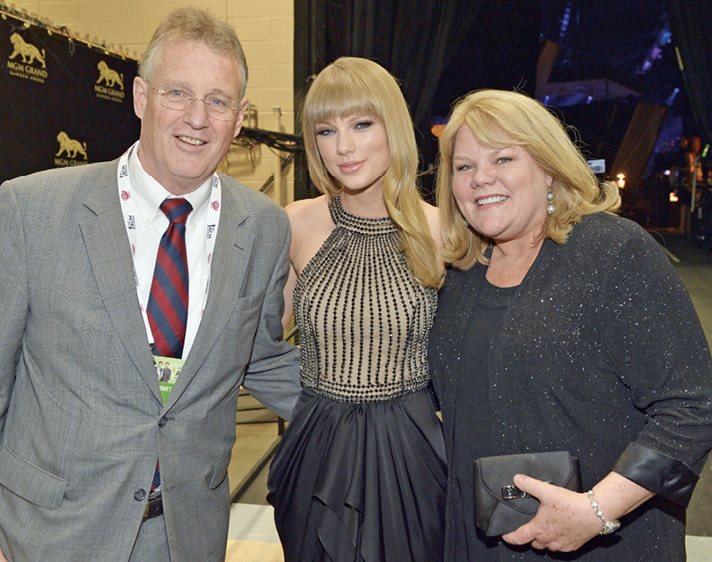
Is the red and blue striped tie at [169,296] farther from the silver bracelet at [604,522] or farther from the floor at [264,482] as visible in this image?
the floor at [264,482]

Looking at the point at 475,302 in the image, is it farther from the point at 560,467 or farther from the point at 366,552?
the point at 366,552

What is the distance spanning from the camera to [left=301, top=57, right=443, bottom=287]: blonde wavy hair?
1940 mm

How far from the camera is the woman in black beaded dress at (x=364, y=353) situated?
1793 mm

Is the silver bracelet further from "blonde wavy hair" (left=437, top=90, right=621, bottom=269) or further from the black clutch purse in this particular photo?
"blonde wavy hair" (left=437, top=90, right=621, bottom=269)

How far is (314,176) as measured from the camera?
2.18m

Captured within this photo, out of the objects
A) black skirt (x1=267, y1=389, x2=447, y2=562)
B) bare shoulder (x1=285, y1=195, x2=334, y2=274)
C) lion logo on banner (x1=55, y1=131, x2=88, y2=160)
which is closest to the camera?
black skirt (x1=267, y1=389, x2=447, y2=562)

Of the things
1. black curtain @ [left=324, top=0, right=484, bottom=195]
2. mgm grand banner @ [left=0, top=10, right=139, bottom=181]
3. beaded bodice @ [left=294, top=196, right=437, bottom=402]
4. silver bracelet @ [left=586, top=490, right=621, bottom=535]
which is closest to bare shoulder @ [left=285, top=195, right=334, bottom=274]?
beaded bodice @ [left=294, top=196, right=437, bottom=402]

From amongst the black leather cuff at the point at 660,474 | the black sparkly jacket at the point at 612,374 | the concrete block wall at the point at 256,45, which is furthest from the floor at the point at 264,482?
the concrete block wall at the point at 256,45

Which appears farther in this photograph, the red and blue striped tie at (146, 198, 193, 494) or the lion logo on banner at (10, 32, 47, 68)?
the lion logo on banner at (10, 32, 47, 68)

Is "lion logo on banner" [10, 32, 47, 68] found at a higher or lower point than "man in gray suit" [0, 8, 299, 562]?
higher

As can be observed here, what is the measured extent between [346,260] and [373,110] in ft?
1.47

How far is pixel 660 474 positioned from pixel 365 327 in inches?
33.7

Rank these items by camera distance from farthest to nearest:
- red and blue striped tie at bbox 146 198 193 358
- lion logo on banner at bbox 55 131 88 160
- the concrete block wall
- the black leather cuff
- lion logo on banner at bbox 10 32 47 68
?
the concrete block wall < lion logo on banner at bbox 55 131 88 160 < lion logo on banner at bbox 10 32 47 68 < red and blue striped tie at bbox 146 198 193 358 < the black leather cuff

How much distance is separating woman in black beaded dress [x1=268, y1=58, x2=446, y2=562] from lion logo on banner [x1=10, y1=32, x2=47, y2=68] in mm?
1254
